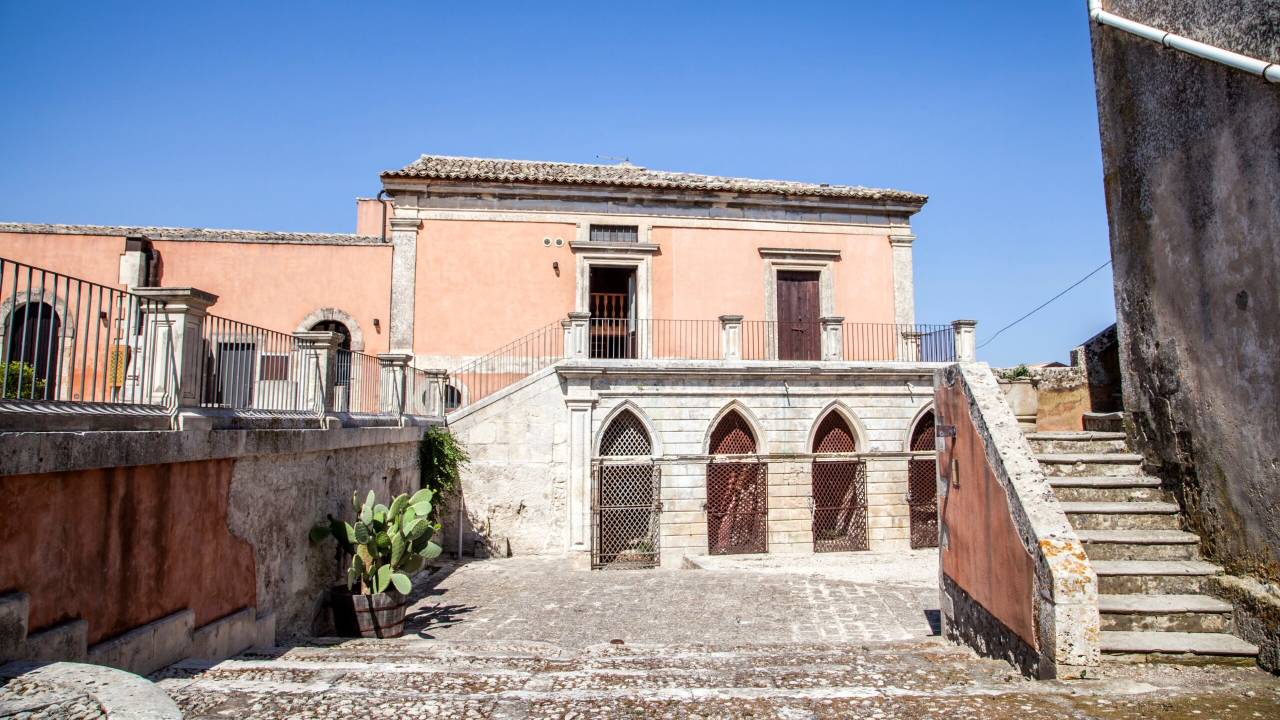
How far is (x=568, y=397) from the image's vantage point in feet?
49.4

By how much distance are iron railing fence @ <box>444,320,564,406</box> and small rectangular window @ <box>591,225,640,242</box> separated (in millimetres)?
2655

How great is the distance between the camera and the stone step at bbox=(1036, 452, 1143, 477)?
6176 mm

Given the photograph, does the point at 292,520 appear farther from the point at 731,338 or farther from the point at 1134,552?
the point at 731,338

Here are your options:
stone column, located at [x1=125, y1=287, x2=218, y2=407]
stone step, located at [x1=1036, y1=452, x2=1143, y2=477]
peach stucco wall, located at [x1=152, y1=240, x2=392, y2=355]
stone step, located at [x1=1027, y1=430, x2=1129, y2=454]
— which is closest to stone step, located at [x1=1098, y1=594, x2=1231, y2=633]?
stone step, located at [x1=1036, y1=452, x2=1143, y2=477]

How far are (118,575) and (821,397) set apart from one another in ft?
42.3

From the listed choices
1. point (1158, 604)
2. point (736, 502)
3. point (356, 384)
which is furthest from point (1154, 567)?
point (736, 502)

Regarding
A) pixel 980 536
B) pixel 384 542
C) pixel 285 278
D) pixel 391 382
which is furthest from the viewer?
pixel 285 278

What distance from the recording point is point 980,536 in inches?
221

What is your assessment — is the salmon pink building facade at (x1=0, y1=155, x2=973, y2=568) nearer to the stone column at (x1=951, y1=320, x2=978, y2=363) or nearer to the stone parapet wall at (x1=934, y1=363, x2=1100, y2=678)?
the stone column at (x1=951, y1=320, x2=978, y2=363)

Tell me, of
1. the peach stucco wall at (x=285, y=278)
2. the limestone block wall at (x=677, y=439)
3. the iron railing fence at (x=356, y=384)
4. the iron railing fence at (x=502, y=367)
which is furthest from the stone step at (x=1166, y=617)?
the peach stucco wall at (x=285, y=278)

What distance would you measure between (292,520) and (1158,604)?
7.25 meters

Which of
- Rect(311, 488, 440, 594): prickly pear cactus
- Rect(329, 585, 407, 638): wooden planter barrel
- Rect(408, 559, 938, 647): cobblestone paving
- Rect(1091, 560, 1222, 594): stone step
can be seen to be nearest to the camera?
Rect(1091, 560, 1222, 594): stone step

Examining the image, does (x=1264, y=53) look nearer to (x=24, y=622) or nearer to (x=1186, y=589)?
(x=1186, y=589)

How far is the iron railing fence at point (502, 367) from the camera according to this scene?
17031mm
